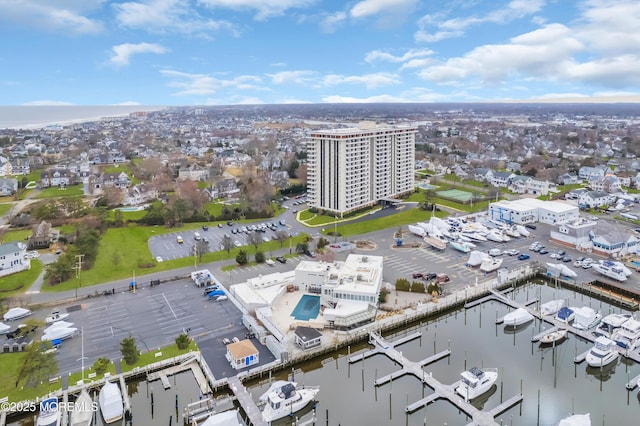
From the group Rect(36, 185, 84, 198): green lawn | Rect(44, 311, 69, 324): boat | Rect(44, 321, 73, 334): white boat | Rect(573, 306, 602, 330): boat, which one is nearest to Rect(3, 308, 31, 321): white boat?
Rect(44, 311, 69, 324): boat

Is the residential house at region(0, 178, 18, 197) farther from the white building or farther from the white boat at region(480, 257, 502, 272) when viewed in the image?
the white building

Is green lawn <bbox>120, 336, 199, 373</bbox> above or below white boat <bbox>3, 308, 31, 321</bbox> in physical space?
below

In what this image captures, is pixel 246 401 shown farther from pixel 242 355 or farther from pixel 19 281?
pixel 19 281

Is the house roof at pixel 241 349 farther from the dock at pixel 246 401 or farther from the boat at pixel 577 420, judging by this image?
the boat at pixel 577 420

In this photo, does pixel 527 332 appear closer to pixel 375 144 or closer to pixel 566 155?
pixel 375 144

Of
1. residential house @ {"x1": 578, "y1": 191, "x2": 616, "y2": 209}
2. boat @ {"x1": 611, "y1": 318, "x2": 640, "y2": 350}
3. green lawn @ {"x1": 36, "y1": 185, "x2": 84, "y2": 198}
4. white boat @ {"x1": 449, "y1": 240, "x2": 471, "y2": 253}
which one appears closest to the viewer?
boat @ {"x1": 611, "y1": 318, "x2": 640, "y2": 350}

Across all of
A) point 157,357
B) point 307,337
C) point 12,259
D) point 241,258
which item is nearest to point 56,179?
point 12,259

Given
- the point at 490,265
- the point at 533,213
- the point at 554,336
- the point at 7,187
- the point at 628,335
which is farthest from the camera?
the point at 7,187
